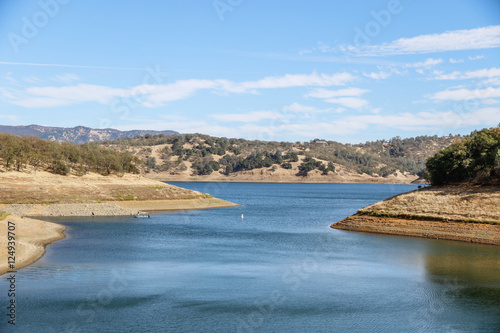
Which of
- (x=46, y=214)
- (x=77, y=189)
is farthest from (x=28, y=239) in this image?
(x=77, y=189)

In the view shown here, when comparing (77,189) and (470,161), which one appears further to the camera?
(77,189)

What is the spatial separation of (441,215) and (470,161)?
1084 centimetres

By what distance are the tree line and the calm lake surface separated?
44526 millimetres

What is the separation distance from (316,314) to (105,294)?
1445 centimetres

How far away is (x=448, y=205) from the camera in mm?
62406

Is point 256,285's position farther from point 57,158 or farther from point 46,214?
point 57,158

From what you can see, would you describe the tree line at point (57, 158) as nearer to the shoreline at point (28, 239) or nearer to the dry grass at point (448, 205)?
the shoreline at point (28, 239)

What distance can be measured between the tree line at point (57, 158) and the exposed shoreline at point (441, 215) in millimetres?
66200

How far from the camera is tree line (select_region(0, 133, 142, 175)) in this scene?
98.1 metres

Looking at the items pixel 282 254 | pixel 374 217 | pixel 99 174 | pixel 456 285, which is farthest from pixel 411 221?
pixel 99 174

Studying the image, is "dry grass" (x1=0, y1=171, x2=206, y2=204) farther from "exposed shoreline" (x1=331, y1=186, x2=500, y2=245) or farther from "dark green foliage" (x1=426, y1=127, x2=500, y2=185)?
"dark green foliage" (x1=426, y1=127, x2=500, y2=185)

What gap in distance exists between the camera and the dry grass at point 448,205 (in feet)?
193

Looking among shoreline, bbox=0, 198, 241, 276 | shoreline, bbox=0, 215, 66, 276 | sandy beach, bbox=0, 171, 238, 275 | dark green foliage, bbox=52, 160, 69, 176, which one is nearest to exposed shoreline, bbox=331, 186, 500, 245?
shoreline, bbox=0, 215, 66, 276

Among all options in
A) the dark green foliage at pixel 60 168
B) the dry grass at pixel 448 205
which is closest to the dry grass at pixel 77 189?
the dark green foliage at pixel 60 168
